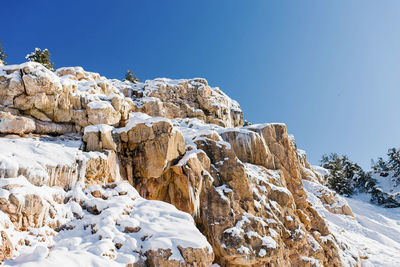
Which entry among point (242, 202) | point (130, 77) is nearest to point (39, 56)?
point (130, 77)

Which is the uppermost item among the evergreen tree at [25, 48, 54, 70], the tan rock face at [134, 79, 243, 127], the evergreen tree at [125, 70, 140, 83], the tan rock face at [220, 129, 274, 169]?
the evergreen tree at [125, 70, 140, 83]

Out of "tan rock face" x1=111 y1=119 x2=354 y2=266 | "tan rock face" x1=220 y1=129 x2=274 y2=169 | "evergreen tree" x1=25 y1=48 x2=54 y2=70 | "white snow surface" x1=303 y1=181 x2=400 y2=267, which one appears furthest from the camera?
"evergreen tree" x1=25 y1=48 x2=54 y2=70

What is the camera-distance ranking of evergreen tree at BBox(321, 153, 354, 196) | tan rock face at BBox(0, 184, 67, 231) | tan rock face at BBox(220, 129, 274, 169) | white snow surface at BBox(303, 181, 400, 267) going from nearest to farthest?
tan rock face at BBox(0, 184, 67, 231)
white snow surface at BBox(303, 181, 400, 267)
tan rock face at BBox(220, 129, 274, 169)
evergreen tree at BBox(321, 153, 354, 196)

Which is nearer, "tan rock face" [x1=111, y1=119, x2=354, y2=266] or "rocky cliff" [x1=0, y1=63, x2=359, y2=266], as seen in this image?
"rocky cliff" [x1=0, y1=63, x2=359, y2=266]

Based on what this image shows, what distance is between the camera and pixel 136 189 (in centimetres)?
1349

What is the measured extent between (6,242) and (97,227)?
2.21 m

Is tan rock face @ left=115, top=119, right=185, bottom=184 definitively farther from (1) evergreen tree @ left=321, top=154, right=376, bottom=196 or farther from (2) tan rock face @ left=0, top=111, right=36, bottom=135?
(1) evergreen tree @ left=321, top=154, right=376, bottom=196

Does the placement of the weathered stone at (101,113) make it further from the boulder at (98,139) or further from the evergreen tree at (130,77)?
the evergreen tree at (130,77)

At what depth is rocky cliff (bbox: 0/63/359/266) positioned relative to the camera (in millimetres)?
6648

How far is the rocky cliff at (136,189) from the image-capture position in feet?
21.8

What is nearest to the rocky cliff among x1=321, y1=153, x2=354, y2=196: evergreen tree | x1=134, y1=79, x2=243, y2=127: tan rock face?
x1=134, y1=79, x2=243, y2=127: tan rock face

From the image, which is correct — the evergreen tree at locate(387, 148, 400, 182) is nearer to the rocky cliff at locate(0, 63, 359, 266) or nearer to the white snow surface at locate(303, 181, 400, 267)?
the white snow surface at locate(303, 181, 400, 267)

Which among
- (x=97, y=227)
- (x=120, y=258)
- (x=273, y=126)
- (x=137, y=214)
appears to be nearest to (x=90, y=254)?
(x=120, y=258)

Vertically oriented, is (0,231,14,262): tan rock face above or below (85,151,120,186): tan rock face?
below
